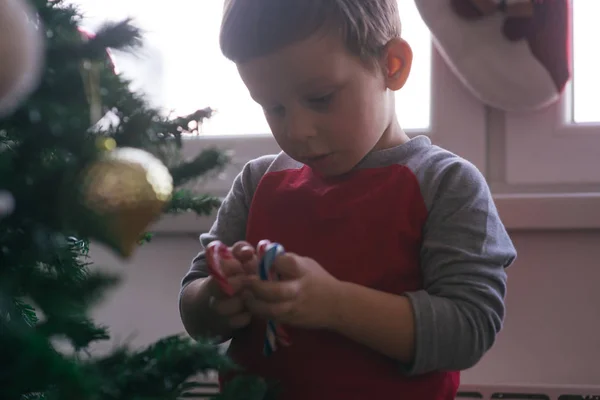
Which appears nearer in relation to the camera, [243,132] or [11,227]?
[11,227]

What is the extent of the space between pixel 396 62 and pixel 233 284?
1.08ft

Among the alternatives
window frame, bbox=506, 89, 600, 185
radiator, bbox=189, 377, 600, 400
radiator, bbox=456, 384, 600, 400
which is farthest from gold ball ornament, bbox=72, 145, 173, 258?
window frame, bbox=506, 89, 600, 185

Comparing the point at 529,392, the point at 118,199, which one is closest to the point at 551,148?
the point at 529,392

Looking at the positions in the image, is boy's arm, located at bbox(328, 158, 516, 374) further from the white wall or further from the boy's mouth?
the white wall

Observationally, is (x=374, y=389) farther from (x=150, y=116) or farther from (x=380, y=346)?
(x=150, y=116)

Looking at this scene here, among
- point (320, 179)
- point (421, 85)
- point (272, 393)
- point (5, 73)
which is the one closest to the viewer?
point (5, 73)

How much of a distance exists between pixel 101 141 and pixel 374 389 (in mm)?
386

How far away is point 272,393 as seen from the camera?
667mm

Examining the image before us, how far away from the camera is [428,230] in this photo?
73 cm

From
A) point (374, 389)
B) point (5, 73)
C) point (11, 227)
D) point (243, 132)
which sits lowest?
point (374, 389)

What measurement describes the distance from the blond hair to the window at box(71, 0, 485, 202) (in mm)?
355

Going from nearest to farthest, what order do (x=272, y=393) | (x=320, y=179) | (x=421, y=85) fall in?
1. (x=272, y=393)
2. (x=320, y=179)
3. (x=421, y=85)

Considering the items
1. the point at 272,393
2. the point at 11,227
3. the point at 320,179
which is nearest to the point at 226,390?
the point at 272,393

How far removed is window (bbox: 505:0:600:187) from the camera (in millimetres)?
1094
